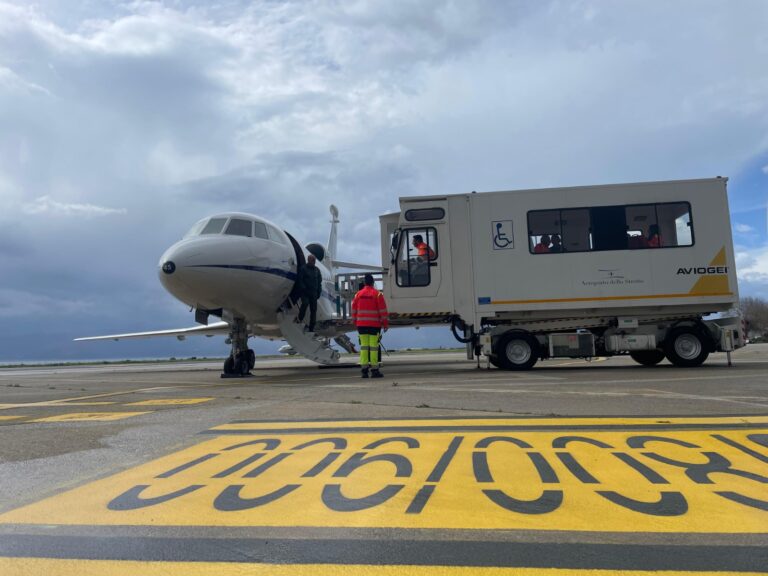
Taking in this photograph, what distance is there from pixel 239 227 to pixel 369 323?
12.3 ft

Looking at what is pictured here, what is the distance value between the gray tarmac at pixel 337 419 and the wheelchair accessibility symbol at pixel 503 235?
4.41 meters

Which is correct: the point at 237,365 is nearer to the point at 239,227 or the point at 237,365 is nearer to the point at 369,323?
the point at 239,227

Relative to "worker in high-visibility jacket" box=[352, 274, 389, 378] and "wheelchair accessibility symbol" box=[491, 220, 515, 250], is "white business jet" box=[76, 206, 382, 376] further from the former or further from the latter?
"wheelchair accessibility symbol" box=[491, 220, 515, 250]

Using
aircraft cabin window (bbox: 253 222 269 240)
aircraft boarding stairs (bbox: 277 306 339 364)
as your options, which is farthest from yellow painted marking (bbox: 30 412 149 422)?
aircraft boarding stairs (bbox: 277 306 339 364)

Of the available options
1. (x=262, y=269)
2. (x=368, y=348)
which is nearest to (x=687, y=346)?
(x=368, y=348)

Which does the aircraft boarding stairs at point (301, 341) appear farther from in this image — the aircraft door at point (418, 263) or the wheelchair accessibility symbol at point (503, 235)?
the wheelchair accessibility symbol at point (503, 235)

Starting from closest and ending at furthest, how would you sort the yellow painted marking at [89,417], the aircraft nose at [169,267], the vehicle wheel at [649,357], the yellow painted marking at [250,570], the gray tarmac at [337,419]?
the yellow painted marking at [250,570] → the gray tarmac at [337,419] → the yellow painted marking at [89,417] → the aircraft nose at [169,267] → the vehicle wheel at [649,357]

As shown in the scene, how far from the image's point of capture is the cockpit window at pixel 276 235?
42.4 ft

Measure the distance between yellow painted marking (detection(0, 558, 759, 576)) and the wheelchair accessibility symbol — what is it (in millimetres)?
10755

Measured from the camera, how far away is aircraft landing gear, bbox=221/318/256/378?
42.9ft

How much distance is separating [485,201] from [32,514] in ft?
36.3

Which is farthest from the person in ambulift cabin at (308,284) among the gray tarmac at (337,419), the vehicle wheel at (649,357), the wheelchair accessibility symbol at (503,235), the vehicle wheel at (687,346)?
the vehicle wheel at (687,346)

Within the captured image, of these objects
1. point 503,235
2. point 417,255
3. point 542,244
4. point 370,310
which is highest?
point 503,235

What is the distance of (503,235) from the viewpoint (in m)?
12.4
